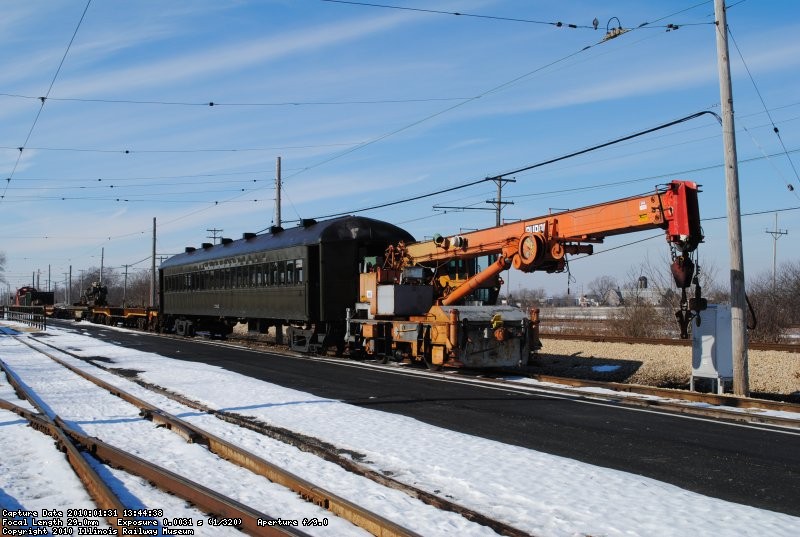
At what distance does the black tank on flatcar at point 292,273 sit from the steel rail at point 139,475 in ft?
38.0

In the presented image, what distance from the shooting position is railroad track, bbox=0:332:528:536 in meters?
5.30

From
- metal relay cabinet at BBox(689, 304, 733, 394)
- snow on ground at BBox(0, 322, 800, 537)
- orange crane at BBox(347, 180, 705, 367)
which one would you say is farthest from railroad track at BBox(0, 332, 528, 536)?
metal relay cabinet at BBox(689, 304, 733, 394)

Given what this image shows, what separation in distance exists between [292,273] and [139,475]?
15.2 m

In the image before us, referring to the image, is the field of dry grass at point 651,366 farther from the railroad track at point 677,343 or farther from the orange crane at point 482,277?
the orange crane at point 482,277

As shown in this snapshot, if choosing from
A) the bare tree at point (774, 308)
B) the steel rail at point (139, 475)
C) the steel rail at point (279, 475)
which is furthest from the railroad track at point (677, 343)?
the steel rail at point (139, 475)

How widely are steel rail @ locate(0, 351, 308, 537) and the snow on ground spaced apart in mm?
170

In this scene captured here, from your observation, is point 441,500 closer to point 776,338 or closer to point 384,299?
point 384,299

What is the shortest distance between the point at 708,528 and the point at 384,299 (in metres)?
13.3

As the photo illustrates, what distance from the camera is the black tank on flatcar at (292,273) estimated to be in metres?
20.7

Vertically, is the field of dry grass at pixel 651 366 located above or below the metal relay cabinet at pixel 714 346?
below

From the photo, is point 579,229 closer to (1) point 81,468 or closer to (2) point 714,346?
(2) point 714,346

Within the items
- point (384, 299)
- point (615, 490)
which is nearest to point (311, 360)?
point (384, 299)

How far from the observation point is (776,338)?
84.5 feet

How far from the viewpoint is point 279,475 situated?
6.66 meters
